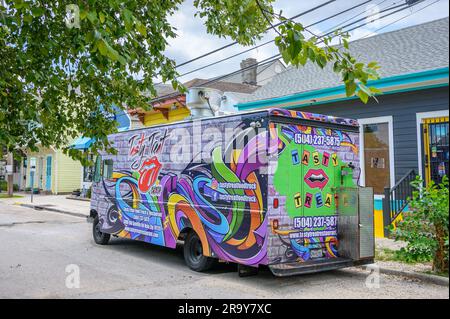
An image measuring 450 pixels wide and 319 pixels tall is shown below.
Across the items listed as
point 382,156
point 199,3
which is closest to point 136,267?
point 199,3

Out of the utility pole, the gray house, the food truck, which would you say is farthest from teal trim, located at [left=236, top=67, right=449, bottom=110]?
the utility pole

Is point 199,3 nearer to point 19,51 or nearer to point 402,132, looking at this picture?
point 19,51

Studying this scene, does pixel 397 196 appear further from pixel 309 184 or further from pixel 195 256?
pixel 195 256

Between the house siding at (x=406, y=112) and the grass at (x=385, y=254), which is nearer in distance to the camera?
the grass at (x=385, y=254)

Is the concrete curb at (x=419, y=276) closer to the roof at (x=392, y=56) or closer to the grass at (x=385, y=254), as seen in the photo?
the grass at (x=385, y=254)

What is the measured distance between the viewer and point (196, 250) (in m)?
8.52

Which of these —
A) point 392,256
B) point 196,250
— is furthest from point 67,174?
point 392,256

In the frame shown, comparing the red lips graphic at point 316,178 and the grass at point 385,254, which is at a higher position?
the red lips graphic at point 316,178

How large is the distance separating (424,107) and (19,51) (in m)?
9.25

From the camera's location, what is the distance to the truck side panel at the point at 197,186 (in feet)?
23.6

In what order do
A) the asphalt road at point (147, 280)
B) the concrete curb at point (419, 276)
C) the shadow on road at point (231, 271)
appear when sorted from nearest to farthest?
1. the asphalt road at point (147, 280)
2. the concrete curb at point (419, 276)
3. the shadow on road at point (231, 271)

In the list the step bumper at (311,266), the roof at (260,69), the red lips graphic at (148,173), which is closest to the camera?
the step bumper at (311,266)

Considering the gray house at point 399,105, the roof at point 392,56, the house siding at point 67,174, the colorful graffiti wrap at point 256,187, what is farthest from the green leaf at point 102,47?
the house siding at point 67,174

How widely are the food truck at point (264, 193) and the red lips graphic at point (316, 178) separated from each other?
17 millimetres
